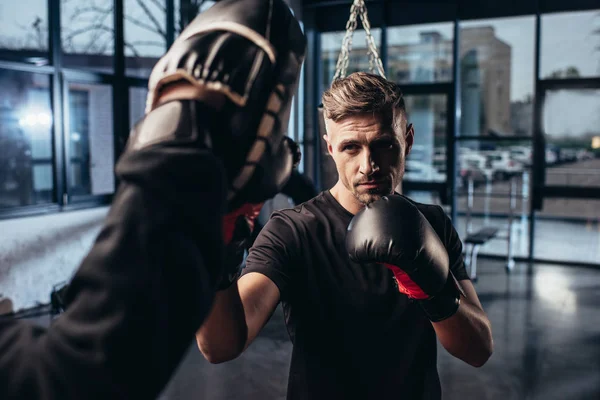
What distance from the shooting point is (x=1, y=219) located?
4.34 meters

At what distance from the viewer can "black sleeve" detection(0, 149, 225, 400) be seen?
39 cm

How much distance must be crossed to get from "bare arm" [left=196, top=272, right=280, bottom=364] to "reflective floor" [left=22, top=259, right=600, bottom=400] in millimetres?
1899

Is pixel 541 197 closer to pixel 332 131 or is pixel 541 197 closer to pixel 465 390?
pixel 465 390

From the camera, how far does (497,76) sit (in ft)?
22.8

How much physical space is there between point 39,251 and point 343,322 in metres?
4.02

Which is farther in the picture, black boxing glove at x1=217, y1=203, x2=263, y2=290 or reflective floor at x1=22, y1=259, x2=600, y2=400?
reflective floor at x1=22, y1=259, x2=600, y2=400

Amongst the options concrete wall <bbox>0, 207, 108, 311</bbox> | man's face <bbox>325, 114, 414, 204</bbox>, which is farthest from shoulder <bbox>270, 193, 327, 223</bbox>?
concrete wall <bbox>0, 207, 108, 311</bbox>

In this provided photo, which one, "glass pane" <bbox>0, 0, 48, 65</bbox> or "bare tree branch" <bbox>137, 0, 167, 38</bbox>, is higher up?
"bare tree branch" <bbox>137, 0, 167, 38</bbox>

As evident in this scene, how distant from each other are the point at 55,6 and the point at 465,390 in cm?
434

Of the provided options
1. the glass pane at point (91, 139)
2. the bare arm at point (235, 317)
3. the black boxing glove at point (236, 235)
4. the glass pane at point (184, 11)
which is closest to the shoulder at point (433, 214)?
the bare arm at point (235, 317)

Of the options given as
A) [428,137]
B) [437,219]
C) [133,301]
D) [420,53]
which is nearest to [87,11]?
[420,53]

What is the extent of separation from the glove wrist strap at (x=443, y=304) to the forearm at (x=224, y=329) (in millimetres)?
398

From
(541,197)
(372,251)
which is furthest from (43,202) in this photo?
(541,197)

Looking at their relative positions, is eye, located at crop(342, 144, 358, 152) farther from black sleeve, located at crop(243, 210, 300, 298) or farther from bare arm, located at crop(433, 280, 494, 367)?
bare arm, located at crop(433, 280, 494, 367)
